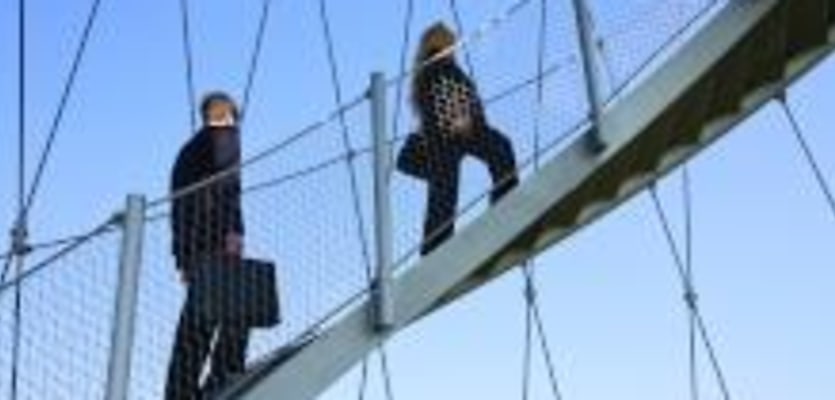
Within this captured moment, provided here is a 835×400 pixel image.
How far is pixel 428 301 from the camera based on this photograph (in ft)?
20.3

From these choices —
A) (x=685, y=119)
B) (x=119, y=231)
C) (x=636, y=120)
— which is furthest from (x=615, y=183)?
(x=119, y=231)

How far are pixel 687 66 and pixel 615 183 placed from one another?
2.69 feet

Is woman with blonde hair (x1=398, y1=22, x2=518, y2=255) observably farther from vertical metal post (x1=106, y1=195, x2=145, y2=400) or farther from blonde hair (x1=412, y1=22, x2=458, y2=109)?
vertical metal post (x1=106, y1=195, x2=145, y2=400)

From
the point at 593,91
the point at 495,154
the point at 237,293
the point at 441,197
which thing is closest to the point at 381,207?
the point at 441,197

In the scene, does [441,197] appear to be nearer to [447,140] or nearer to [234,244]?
[447,140]

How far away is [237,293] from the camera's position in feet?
19.6

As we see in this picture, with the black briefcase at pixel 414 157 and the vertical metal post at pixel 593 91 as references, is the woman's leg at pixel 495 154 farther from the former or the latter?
the vertical metal post at pixel 593 91

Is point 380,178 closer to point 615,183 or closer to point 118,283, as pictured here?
point 118,283

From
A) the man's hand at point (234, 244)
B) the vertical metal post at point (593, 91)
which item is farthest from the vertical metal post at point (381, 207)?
the vertical metal post at point (593, 91)

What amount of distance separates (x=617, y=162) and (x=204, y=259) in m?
1.97

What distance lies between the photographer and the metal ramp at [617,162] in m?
5.97

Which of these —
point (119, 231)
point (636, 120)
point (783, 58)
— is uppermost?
point (783, 58)

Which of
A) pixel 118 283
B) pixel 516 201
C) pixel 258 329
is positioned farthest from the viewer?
pixel 516 201

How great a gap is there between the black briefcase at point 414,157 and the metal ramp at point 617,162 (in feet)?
1.01
